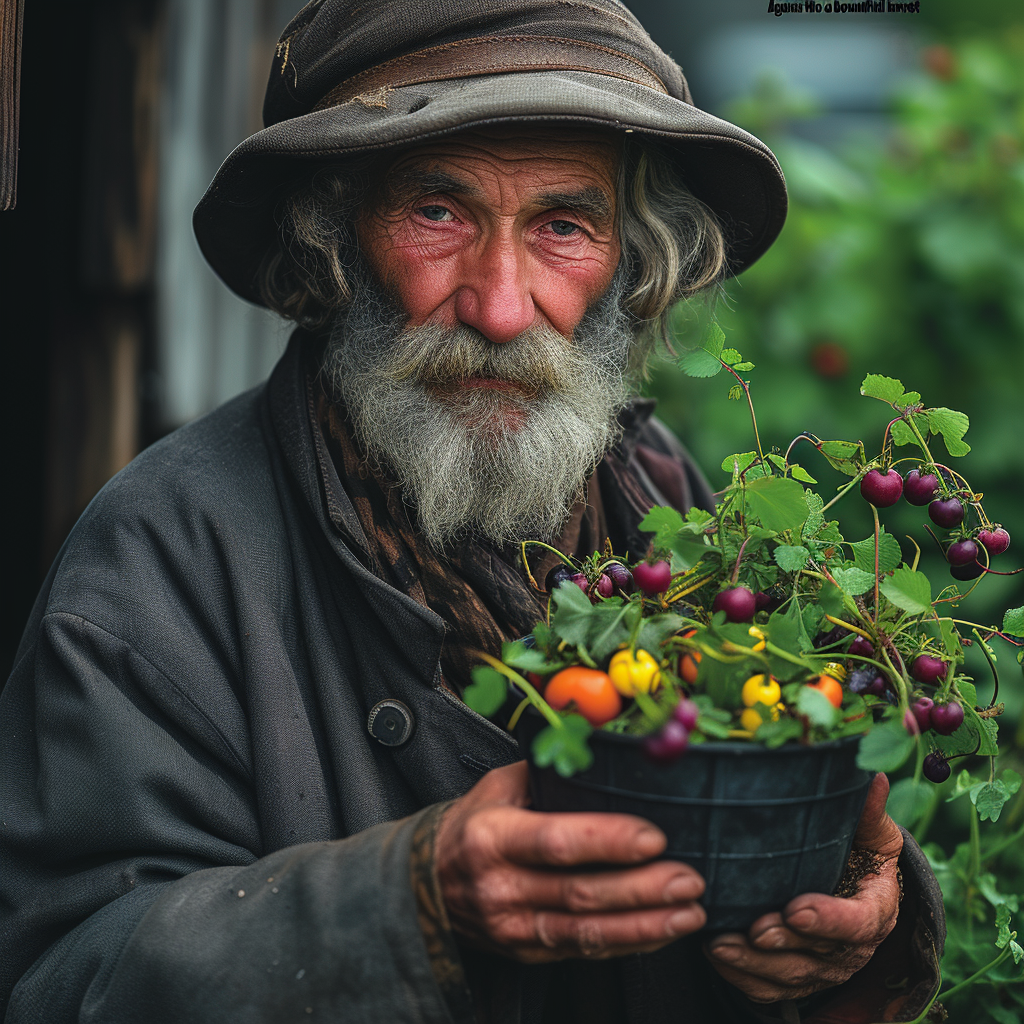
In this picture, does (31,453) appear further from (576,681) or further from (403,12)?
(576,681)

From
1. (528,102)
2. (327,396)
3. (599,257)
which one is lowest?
(327,396)

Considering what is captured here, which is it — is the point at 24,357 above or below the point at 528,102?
below

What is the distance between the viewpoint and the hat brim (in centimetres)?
173

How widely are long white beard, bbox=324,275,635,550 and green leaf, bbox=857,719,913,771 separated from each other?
97cm

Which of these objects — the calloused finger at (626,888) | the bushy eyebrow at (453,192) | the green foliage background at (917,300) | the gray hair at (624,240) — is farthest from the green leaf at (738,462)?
the green foliage background at (917,300)

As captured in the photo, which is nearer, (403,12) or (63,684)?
(63,684)

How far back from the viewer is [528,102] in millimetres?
1733

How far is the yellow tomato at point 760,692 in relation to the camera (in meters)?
1.17

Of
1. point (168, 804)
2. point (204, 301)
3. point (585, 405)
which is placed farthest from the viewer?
point (204, 301)

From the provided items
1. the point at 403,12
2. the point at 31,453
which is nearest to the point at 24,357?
the point at 31,453

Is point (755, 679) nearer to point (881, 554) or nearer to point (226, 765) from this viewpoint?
point (881, 554)

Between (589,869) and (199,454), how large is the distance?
1.16 meters

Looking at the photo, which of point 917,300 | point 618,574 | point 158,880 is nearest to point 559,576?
point 618,574

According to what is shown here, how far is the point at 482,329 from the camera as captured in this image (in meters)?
1.90
